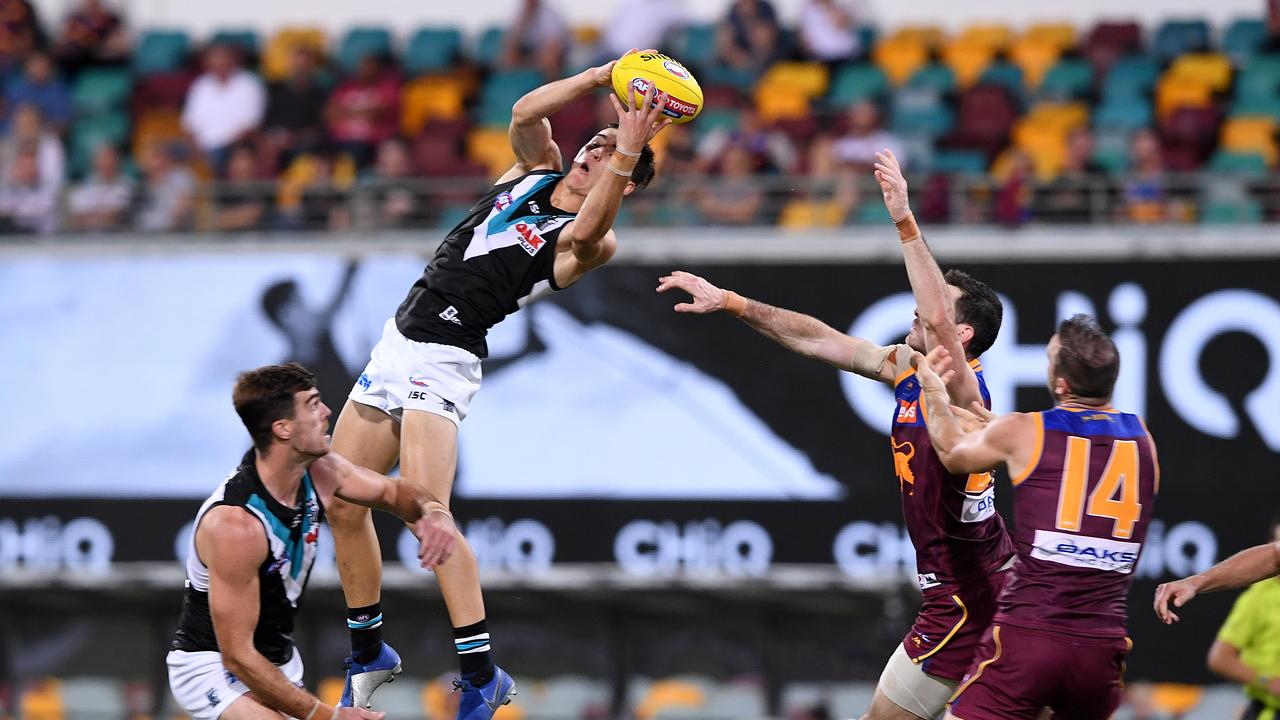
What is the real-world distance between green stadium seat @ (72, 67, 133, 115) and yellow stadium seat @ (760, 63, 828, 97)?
7.80 metres

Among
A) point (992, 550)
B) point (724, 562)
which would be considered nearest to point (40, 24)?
point (724, 562)

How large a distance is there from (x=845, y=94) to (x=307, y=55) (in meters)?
6.25

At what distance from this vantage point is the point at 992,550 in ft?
26.7

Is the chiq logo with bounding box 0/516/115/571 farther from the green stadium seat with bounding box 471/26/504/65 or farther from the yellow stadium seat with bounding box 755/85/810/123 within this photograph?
the yellow stadium seat with bounding box 755/85/810/123

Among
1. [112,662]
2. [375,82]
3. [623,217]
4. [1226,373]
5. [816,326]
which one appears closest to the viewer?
[816,326]

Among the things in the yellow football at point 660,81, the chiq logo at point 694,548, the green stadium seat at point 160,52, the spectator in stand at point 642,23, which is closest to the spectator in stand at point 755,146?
the spectator in stand at point 642,23

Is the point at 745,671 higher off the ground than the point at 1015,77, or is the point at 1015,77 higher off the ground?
the point at 1015,77

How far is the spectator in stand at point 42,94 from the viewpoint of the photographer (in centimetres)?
1834

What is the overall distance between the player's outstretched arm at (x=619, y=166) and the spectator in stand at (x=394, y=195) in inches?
298

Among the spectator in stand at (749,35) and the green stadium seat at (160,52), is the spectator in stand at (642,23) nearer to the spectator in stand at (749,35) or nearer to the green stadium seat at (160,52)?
the spectator in stand at (749,35)

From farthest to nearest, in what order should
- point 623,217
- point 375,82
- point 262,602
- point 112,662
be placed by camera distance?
point 375,82, point 112,662, point 623,217, point 262,602

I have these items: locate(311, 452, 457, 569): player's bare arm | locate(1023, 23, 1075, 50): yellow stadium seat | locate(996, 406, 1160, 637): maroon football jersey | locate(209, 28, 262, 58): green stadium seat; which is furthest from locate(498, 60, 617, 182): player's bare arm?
locate(209, 28, 262, 58): green stadium seat

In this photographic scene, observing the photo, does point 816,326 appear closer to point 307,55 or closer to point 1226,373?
point 1226,373

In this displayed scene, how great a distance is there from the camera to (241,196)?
16.5m
